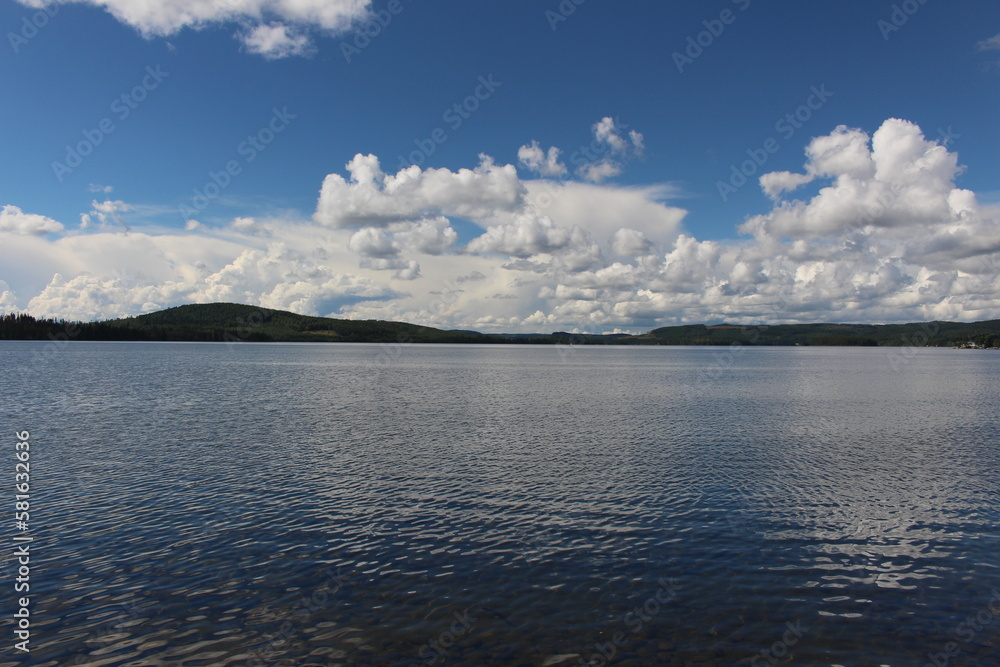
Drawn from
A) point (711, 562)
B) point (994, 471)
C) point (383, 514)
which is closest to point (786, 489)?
point (711, 562)

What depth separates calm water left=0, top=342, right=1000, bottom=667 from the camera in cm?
1467

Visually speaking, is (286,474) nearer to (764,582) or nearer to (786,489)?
(764,582)

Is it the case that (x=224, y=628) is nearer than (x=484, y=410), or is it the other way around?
(x=224, y=628)

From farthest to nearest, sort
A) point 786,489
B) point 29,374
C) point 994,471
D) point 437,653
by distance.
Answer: point 29,374
point 994,471
point 786,489
point 437,653

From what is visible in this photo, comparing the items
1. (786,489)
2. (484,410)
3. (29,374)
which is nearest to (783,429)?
(786,489)

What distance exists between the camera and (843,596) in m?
17.5

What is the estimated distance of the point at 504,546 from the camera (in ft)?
68.6

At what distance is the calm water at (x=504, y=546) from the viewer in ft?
A: 48.1

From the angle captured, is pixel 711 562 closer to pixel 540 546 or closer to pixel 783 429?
pixel 540 546

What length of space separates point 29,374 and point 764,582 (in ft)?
386

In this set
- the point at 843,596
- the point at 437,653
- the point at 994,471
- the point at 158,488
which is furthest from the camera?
the point at 994,471

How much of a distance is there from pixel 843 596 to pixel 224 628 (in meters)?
18.1

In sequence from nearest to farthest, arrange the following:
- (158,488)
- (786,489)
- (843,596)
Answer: (843,596) < (158,488) < (786,489)

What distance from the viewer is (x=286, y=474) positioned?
1229 inches
